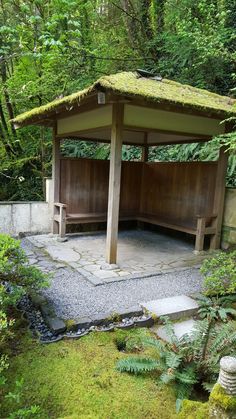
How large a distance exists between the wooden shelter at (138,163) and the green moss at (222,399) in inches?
121

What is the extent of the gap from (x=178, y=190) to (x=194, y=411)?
543 centimetres

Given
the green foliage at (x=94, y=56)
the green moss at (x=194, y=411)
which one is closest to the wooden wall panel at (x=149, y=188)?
the green foliage at (x=94, y=56)

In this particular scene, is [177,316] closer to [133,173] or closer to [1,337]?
[1,337]

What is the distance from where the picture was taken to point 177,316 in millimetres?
3225

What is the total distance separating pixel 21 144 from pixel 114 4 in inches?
220

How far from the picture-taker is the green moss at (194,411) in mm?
1539

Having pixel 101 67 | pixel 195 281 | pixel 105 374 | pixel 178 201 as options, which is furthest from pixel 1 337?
pixel 101 67

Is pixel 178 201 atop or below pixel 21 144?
below

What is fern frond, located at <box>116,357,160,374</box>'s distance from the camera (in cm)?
229

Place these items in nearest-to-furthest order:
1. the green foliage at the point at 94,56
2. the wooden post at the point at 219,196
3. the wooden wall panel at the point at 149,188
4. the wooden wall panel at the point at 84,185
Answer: the wooden post at the point at 219,196, the wooden wall panel at the point at 149,188, the wooden wall panel at the point at 84,185, the green foliage at the point at 94,56

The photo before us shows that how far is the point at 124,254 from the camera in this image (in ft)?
17.8

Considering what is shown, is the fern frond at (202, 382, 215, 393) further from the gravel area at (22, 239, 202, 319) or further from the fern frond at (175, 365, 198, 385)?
the gravel area at (22, 239, 202, 319)

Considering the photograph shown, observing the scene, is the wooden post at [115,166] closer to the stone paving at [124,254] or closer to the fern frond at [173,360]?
the stone paving at [124,254]

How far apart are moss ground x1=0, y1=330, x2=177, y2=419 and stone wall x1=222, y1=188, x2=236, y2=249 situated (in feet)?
12.5
